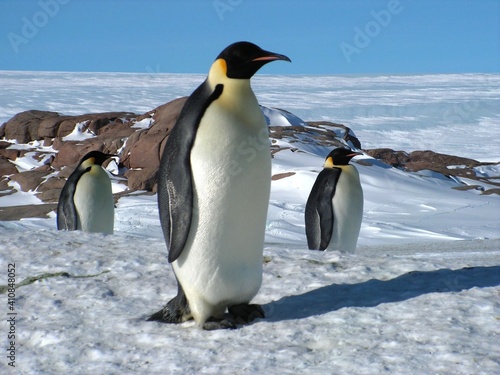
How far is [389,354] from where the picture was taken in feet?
9.20

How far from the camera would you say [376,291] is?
12.0 ft

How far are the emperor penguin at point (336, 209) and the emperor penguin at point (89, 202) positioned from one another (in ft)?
7.66

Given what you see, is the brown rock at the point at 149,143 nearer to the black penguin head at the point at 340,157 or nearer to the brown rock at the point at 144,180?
the brown rock at the point at 144,180

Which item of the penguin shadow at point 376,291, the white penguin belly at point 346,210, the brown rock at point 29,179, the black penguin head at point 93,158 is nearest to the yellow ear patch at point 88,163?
the black penguin head at point 93,158

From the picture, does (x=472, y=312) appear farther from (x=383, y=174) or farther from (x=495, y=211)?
(x=383, y=174)

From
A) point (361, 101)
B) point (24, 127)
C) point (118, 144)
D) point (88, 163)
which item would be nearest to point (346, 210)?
point (88, 163)

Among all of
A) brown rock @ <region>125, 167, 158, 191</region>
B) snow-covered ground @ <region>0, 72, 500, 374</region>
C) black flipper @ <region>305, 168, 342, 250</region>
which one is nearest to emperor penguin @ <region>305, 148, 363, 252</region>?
black flipper @ <region>305, 168, 342, 250</region>

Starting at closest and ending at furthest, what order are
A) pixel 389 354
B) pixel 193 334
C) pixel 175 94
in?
pixel 389 354, pixel 193 334, pixel 175 94

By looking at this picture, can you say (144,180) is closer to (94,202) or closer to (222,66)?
(94,202)

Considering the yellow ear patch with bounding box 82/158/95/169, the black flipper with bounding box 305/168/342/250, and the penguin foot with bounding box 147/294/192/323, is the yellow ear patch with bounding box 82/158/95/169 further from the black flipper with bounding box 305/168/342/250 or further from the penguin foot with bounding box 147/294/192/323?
the penguin foot with bounding box 147/294/192/323

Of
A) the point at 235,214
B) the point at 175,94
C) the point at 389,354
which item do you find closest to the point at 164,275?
the point at 235,214

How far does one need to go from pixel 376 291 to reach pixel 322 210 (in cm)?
290

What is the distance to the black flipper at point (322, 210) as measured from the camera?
6539 millimetres

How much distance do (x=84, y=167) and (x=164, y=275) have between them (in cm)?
396
